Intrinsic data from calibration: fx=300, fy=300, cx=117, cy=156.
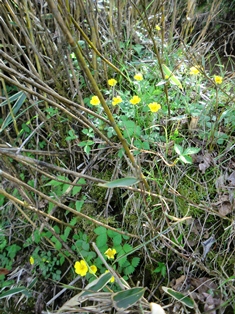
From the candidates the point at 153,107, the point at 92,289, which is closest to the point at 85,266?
the point at 92,289

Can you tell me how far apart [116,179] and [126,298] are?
467mm

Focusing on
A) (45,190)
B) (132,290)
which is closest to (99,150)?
(45,190)

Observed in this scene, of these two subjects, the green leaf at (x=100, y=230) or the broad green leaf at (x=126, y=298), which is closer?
the broad green leaf at (x=126, y=298)

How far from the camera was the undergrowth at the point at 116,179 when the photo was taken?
3.92ft

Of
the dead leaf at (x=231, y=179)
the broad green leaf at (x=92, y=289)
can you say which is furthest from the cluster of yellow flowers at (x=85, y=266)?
the dead leaf at (x=231, y=179)

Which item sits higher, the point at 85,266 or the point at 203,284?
the point at 85,266

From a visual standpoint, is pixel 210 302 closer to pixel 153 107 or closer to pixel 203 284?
pixel 203 284

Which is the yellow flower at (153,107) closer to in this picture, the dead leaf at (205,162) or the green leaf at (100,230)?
the dead leaf at (205,162)

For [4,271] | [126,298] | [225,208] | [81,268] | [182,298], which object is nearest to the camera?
[126,298]

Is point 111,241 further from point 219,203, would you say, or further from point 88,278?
point 219,203

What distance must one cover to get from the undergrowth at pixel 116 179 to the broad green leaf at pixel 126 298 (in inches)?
9.4

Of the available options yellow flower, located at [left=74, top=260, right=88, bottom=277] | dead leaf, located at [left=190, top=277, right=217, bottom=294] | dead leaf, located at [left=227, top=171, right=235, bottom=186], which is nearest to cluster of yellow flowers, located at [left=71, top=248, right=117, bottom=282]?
yellow flower, located at [left=74, top=260, right=88, bottom=277]

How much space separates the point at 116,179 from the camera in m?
1.19

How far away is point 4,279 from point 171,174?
0.97m
